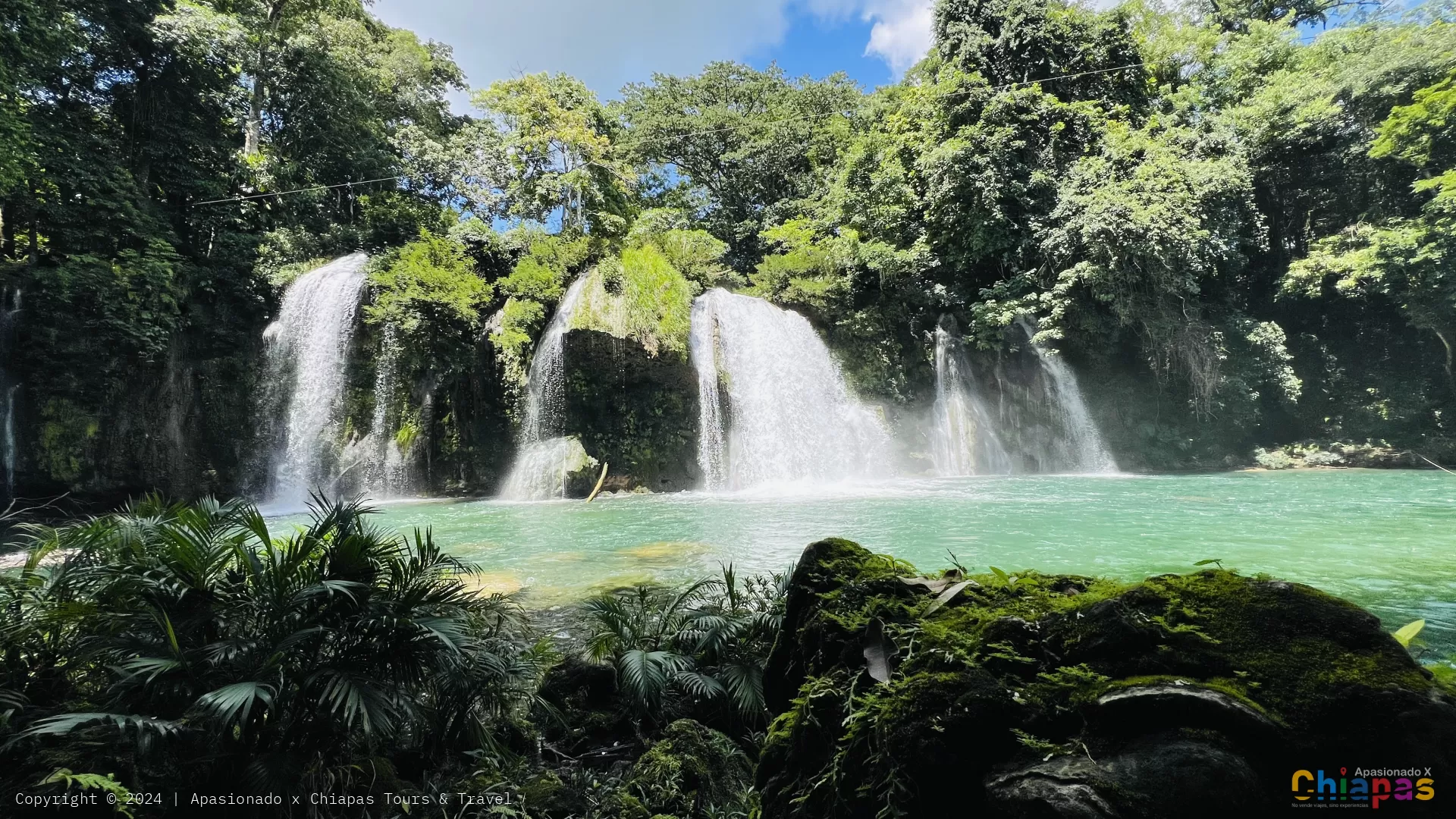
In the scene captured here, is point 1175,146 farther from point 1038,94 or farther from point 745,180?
point 745,180

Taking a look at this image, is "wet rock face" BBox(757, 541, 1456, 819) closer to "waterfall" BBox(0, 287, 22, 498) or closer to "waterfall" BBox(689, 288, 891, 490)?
"waterfall" BBox(689, 288, 891, 490)

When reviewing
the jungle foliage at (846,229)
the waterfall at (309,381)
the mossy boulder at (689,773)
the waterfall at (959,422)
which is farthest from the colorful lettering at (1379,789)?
the waterfall at (309,381)

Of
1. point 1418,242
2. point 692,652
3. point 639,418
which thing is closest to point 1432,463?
point 1418,242

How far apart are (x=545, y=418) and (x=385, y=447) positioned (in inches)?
201

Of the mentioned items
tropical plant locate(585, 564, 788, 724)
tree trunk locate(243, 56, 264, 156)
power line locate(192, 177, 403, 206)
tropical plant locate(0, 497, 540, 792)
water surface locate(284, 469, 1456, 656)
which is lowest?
water surface locate(284, 469, 1456, 656)

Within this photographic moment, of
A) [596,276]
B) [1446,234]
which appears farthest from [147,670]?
[1446,234]

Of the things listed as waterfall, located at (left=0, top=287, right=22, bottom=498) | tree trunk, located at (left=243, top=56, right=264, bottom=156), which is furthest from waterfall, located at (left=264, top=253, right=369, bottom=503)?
tree trunk, located at (left=243, top=56, right=264, bottom=156)

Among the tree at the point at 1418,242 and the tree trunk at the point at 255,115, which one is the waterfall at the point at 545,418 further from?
the tree at the point at 1418,242

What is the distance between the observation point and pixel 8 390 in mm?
12984

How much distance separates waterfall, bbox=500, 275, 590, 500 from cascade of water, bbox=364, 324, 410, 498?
3413mm

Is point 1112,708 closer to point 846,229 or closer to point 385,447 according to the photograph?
point 385,447

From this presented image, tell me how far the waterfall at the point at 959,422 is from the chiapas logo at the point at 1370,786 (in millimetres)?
20275

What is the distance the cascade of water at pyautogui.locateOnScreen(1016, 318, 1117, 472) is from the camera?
21.0 m

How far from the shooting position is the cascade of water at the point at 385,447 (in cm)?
1764
